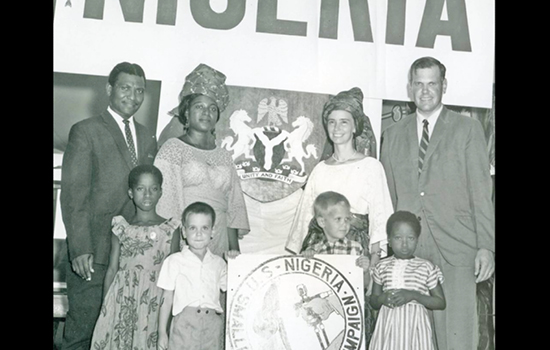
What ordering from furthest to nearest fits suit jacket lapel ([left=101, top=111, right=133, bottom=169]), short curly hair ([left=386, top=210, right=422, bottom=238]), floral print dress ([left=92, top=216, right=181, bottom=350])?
short curly hair ([left=386, top=210, right=422, bottom=238]) → suit jacket lapel ([left=101, top=111, right=133, bottom=169]) → floral print dress ([left=92, top=216, right=181, bottom=350])

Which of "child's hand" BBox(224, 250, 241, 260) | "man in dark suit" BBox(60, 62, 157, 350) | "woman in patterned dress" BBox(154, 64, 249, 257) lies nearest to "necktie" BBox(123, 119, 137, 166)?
"man in dark suit" BBox(60, 62, 157, 350)

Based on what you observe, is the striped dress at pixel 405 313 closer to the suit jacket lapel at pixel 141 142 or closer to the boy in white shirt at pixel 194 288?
the boy in white shirt at pixel 194 288

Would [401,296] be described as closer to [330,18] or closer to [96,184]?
[330,18]

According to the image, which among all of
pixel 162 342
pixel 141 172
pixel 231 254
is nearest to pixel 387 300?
pixel 231 254

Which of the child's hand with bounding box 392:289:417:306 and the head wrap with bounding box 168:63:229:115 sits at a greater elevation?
the head wrap with bounding box 168:63:229:115

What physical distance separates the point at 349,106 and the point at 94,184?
1.31 meters

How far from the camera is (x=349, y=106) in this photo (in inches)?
128

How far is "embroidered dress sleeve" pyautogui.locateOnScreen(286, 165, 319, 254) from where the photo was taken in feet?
10.3

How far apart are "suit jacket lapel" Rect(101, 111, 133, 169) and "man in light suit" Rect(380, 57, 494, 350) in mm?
1266

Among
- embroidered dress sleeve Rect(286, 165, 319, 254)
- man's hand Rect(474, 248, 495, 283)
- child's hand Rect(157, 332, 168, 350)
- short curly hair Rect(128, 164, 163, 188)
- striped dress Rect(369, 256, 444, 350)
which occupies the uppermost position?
short curly hair Rect(128, 164, 163, 188)

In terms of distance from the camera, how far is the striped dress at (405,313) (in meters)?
3.12

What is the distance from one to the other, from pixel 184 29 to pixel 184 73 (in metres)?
0.23

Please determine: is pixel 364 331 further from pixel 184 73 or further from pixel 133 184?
pixel 184 73

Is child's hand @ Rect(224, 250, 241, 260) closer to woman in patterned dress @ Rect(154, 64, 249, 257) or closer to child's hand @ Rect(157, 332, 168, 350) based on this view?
woman in patterned dress @ Rect(154, 64, 249, 257)
